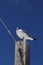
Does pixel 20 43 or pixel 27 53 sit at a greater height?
pixel 20 43

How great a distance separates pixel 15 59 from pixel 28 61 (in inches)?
10.5

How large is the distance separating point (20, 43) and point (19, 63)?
43 centimetres

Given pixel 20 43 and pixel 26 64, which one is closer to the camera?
pixel 26 64

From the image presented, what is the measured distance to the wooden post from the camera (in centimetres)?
342

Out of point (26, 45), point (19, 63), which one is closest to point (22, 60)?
point (19, 63)

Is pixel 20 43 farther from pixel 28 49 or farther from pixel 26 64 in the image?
pixel 26 64

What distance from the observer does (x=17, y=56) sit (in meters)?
3.51

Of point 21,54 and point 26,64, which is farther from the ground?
point 21,54

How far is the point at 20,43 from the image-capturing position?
3.61 metres

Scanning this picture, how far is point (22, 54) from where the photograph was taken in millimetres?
3508

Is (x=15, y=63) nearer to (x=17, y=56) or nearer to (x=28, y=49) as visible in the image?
(x=17, y=56)

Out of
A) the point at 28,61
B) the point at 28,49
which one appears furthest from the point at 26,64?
the point at 28,49

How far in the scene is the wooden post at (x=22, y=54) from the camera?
3422mm

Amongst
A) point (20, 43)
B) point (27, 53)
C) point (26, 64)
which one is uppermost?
point (20, 43)
